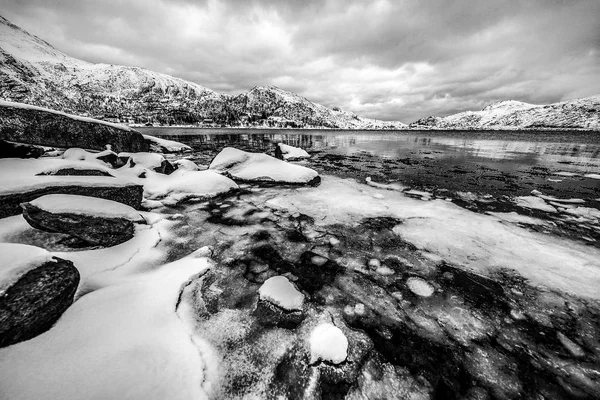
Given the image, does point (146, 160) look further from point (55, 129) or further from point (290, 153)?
point (290, 153)

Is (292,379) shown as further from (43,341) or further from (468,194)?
(468,194)

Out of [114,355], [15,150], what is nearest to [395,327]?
[114,355]

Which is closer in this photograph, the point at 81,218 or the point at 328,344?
the point at 328,344

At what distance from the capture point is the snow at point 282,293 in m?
2.32

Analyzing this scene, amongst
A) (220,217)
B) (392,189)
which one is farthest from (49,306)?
(392,189)

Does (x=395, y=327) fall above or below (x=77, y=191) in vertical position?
below

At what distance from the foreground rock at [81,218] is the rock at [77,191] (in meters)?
0.56

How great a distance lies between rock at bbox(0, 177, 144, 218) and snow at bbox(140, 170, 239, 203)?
831mm

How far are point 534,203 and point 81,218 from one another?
29.2 feet

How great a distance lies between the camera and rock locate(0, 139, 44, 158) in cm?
408

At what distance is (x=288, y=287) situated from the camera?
2.50m

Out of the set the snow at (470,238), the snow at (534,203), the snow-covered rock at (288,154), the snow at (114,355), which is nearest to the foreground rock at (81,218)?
the snow at (114,355)

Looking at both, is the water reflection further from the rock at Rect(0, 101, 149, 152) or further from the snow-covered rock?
the rock at Rect(0, 101, 149, 152)

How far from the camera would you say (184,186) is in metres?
5.59
